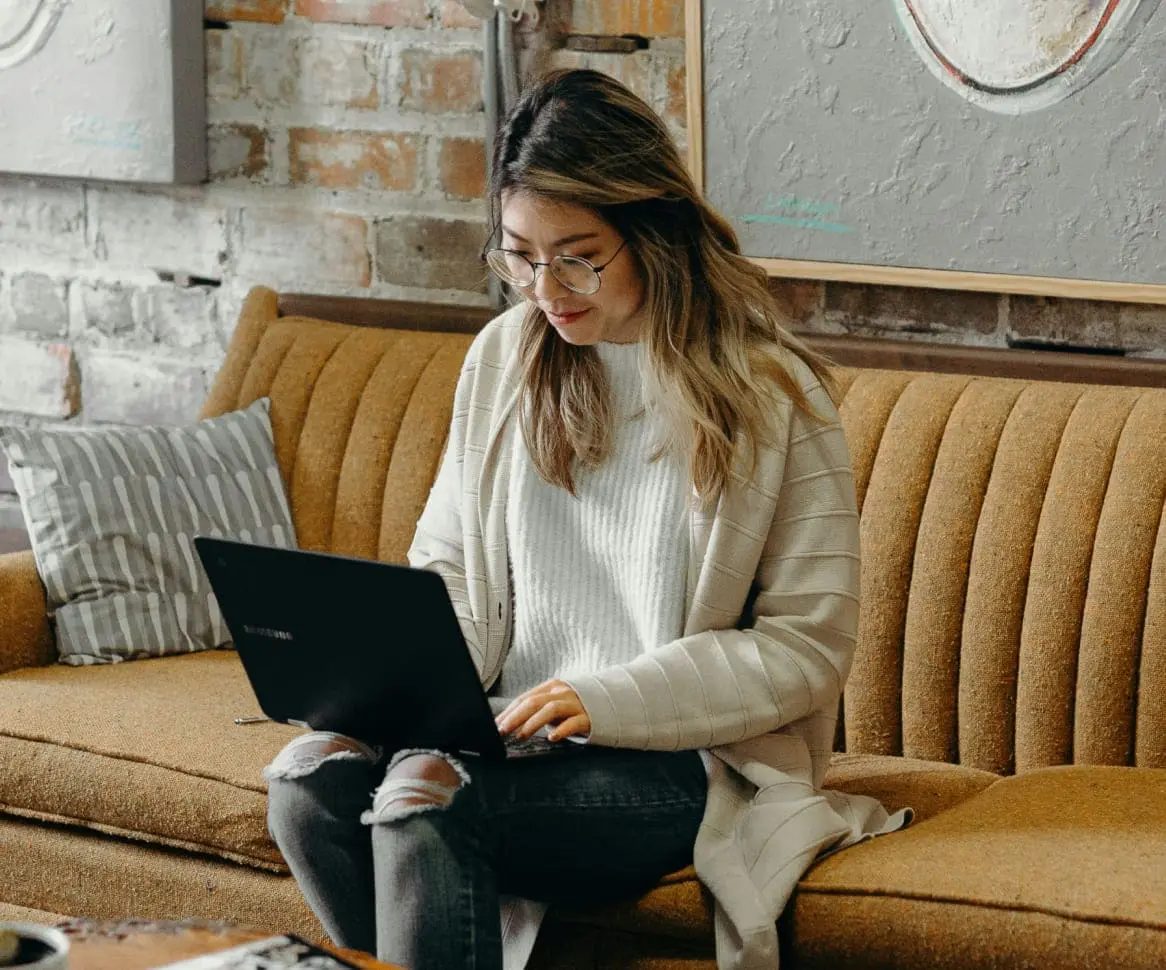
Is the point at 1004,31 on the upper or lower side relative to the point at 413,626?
upper

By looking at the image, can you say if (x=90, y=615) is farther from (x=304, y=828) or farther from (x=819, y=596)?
(x=819, y=596)

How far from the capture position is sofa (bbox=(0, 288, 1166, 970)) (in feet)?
5.73

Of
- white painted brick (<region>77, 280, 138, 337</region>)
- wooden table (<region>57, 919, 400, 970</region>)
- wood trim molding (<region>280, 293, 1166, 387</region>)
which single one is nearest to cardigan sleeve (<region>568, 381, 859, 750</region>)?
wooden table (<region>57, 919, 400, 970</region>)

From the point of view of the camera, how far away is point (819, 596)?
1.64 metres

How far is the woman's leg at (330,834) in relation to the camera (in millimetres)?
1595

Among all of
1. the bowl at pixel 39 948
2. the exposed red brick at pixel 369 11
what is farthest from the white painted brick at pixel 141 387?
the bowl at pixel 39 948

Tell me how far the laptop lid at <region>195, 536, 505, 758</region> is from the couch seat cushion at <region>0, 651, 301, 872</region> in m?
0.23

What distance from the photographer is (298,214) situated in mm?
2752

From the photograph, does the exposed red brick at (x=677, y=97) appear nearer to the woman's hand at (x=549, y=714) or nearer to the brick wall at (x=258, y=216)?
the brick wall at (x=258, y=216)

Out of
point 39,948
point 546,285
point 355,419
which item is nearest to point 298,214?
point 355,419

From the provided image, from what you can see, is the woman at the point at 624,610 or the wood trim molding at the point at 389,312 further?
the wood trim molding at the point at 389,312

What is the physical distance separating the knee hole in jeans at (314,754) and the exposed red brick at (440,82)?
4.07ft

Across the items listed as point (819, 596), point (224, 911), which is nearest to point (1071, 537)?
point (819, 596)

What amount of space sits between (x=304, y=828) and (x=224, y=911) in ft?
1.01
